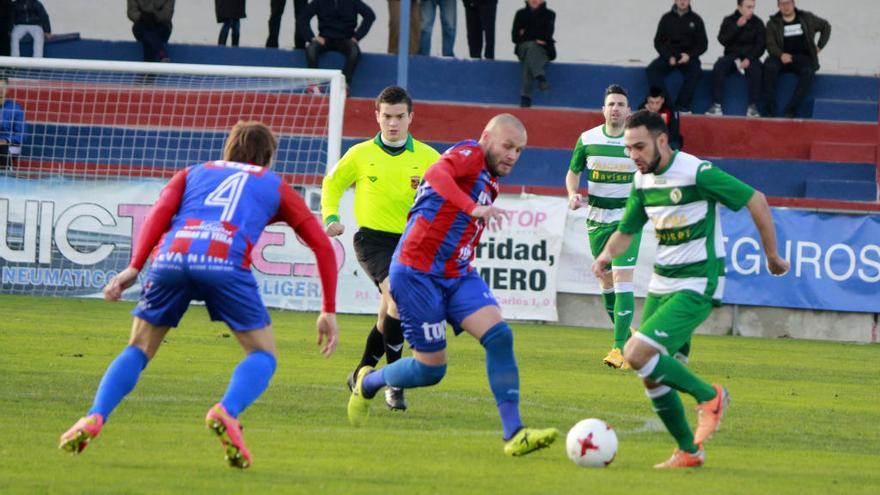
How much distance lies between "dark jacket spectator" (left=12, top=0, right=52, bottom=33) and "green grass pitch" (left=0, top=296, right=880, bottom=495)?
9.54 metres

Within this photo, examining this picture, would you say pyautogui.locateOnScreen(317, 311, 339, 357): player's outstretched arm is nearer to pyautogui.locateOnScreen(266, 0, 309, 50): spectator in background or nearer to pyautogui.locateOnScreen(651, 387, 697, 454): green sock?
pyautogui.locateOnScreen(651, 387, 697, 454): green sock

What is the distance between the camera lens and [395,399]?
9.23m

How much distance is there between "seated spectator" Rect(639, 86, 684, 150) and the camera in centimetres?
2005

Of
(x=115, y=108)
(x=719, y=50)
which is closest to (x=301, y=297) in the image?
(x=115, y=108)

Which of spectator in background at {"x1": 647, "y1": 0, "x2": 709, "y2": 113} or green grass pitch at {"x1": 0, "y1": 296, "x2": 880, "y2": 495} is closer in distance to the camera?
green grass pitch at {"x1": 0, "y1": 296, "x2": 880, "y2": 495}

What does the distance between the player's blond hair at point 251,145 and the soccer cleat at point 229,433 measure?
1.25 metres

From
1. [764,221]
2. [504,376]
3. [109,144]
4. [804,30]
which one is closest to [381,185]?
[504,376]

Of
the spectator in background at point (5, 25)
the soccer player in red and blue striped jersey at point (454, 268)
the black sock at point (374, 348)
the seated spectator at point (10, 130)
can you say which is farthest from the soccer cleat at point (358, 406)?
the spectator in background at point (5, 25)

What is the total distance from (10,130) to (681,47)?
982 cm

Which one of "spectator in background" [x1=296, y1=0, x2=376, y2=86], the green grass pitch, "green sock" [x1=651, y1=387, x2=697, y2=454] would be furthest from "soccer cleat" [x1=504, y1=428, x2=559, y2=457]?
"spectator in background" [x1=296, y1=0, x2=376, y2=86]

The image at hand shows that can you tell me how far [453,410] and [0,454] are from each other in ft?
10.5

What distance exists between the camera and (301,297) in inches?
703

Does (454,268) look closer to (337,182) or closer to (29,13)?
(337,182)

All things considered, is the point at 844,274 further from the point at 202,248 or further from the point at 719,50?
the point at 202,248
